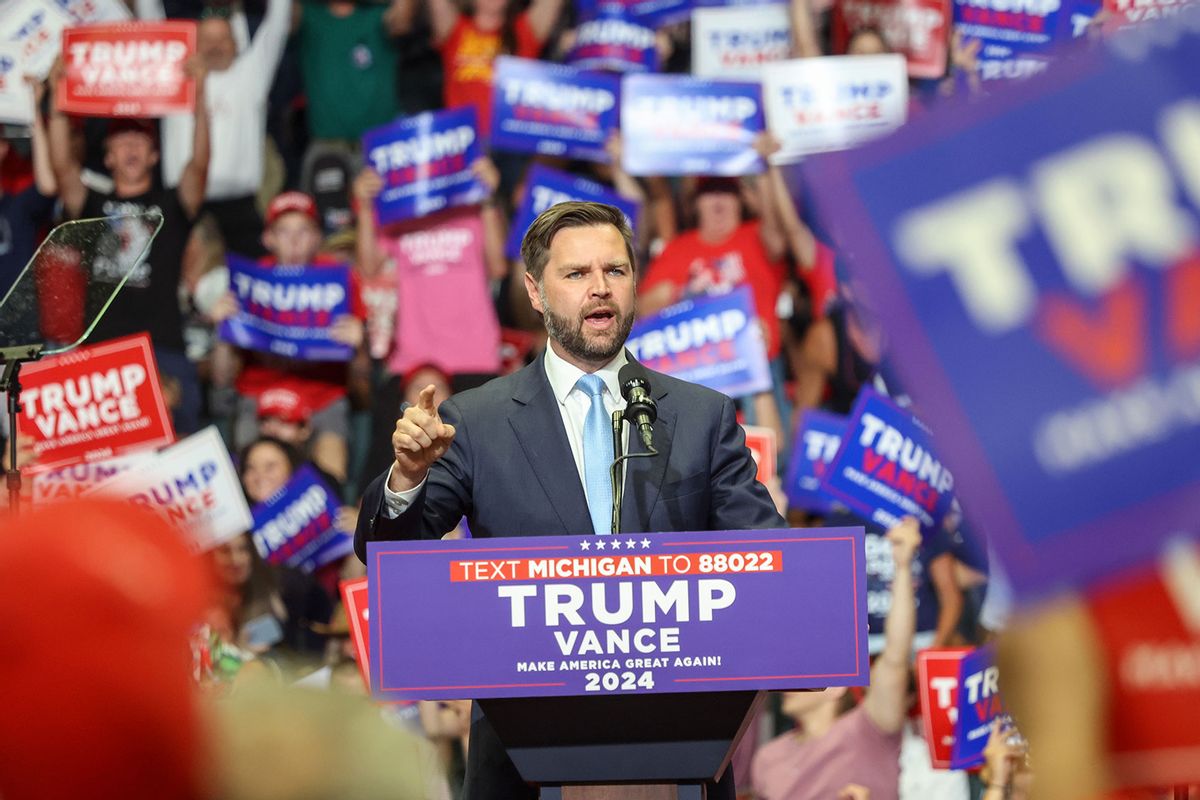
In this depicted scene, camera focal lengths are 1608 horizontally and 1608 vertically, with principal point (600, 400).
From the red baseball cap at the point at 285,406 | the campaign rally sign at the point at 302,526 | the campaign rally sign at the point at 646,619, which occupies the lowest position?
the campaign rally sign at the point at 302,526

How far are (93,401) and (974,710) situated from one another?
10.2 feet

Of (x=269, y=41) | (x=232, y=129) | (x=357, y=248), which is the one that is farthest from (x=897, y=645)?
(x=269, y=41)

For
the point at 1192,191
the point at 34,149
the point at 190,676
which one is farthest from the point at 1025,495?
the point at 34,149

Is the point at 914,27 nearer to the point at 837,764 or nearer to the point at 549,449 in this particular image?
the point at 837,764

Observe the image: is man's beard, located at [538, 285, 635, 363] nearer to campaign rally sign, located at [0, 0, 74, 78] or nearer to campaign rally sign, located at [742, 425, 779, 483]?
campaign rally sign, located at [742, 425, 779, 483]

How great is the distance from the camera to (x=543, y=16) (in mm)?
7184

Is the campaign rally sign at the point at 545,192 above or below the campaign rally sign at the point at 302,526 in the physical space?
above

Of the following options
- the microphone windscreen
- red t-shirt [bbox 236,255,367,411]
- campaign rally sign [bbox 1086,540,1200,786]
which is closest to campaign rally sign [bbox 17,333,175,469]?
red t-shirt [bbox 236,255,367,411]

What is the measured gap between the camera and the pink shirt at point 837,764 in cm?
476

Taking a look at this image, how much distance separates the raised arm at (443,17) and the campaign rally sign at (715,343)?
6.44 ft

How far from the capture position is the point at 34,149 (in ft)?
22.1

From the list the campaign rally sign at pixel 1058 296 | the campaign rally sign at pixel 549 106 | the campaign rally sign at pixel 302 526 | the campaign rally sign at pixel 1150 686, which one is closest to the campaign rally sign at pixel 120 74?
the campaign rally sign at pixel 549 106

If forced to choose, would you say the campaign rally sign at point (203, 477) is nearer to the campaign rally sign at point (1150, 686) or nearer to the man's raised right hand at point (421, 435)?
the man's raised right hand at point (421, 435)

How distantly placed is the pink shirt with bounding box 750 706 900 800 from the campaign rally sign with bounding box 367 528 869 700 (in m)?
2.62
